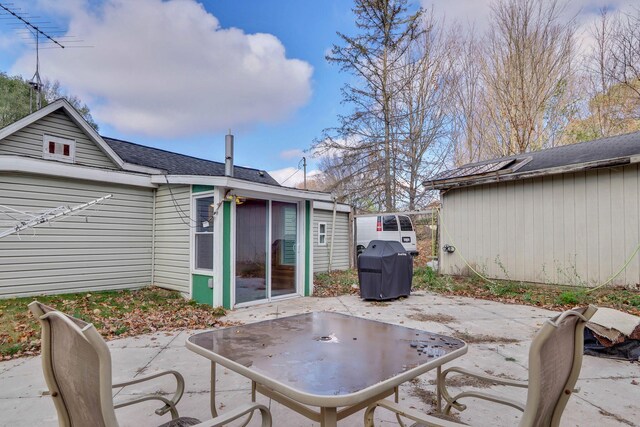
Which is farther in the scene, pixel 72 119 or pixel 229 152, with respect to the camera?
pixel 72 119

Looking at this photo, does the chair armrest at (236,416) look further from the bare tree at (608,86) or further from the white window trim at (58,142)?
the bare tree at (608,86)

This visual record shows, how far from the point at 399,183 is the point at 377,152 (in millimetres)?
1654

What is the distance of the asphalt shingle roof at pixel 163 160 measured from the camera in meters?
10.2

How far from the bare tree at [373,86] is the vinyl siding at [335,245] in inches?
146

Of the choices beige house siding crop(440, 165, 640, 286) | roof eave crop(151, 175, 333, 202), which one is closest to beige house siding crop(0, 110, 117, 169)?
roof eave crop(151, 175, 333, 202)

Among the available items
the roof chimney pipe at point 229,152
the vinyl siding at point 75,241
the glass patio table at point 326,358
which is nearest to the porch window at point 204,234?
the roof chimney pipe at point 229,152

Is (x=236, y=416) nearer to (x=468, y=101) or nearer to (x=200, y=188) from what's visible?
(x=200, y=188)

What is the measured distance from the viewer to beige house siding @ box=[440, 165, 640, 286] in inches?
256

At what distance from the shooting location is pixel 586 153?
731 cm

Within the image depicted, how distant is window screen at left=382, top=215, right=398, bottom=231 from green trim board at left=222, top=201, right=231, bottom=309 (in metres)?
6.81

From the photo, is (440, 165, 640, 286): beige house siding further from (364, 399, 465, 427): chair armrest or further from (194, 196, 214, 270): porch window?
(364, 399, 465, 427): chair armrest

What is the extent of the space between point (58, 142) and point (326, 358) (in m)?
9.86

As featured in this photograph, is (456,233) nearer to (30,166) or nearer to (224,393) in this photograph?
(224,393)

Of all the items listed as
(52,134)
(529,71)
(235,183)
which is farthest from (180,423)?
(529,71)
